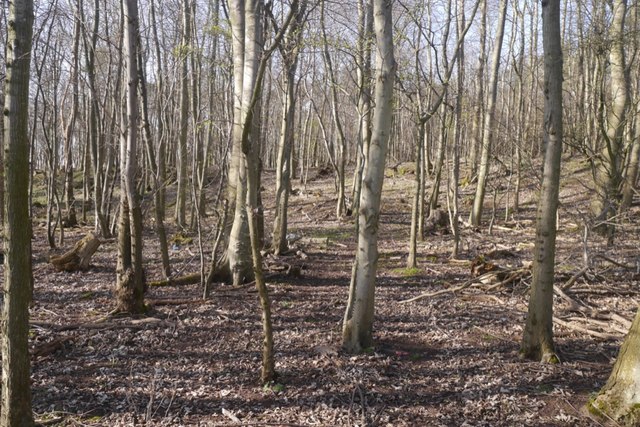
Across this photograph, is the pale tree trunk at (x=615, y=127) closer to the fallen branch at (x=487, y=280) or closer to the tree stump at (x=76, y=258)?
the fallen branch at (x=487, y=280)

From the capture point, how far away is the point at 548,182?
4.83 m

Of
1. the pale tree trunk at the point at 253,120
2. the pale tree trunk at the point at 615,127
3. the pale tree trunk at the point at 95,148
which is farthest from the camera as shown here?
the pale tree trunk at the point at 95,148

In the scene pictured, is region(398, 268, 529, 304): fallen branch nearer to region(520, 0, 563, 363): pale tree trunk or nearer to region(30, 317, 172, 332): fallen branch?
region(520, 0, 563, 363): pale tree trunk

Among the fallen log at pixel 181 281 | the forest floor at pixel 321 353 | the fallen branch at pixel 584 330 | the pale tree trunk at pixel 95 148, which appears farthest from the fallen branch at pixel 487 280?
the pale tree trunk at pixel 95 148

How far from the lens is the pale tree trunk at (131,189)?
253 inches

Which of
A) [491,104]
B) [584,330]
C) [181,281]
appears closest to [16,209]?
[181,281]

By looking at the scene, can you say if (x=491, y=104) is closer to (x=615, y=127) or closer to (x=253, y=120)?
(x=615, y=127)

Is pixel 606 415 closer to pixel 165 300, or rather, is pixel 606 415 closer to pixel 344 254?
pixel 165 300

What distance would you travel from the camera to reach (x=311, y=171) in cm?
3131

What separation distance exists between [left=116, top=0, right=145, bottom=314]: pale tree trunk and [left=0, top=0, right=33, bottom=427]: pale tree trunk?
3071mm

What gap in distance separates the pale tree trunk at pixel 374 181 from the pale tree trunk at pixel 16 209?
123 inches

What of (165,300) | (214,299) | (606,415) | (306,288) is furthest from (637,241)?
(165,300)

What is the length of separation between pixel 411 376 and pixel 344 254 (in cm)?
669

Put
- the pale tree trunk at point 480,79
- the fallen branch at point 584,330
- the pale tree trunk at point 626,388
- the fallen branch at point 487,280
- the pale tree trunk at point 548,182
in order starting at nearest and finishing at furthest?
the pale tree trunk at point 626,388 < the pale tree trunk at point 548,182 < the fallen branch at point 584,330 < the fallen branch at point 487,280 < the pale tree trunk at point 480,79
